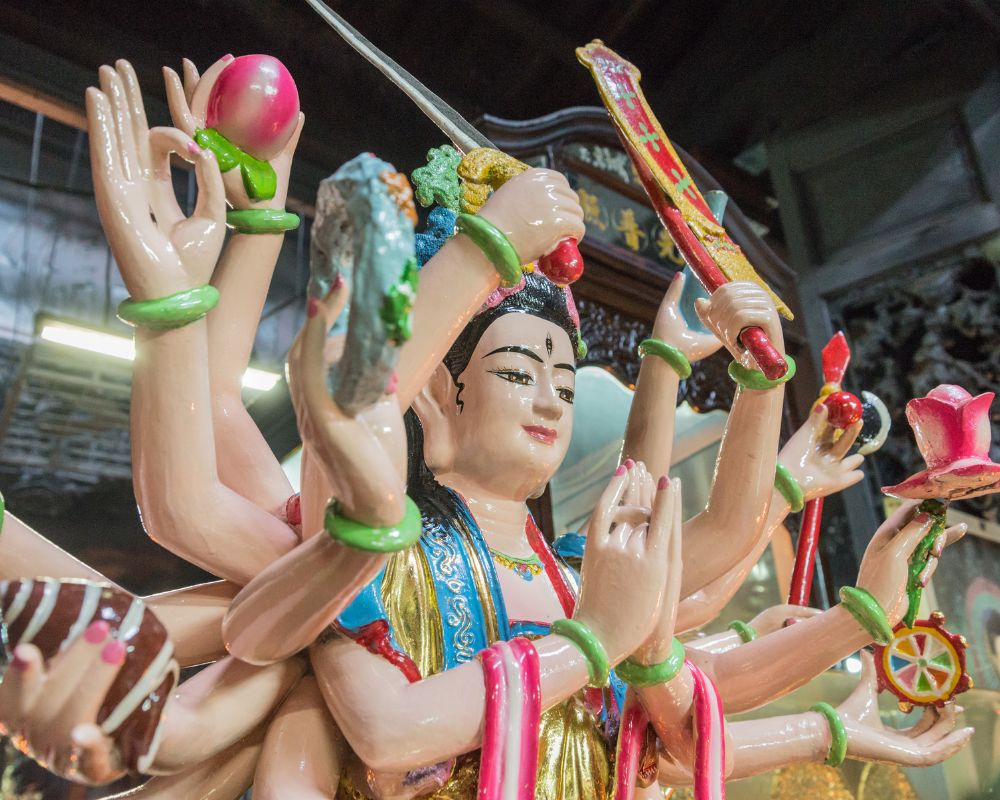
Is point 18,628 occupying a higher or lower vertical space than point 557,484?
lower

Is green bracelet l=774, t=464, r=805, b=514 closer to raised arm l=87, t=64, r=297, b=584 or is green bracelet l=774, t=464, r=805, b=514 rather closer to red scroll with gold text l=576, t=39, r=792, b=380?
red scroll with gold text l=576, t=39, r=792, b=380

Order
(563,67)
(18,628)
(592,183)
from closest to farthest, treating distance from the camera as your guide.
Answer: (18,628), (592,183), (563,67)

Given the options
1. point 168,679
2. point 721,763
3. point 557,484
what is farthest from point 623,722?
point 557,484

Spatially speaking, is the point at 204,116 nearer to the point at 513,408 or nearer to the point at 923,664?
the point at 513,408

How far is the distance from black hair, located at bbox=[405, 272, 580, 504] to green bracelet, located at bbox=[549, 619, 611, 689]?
1.06 ft

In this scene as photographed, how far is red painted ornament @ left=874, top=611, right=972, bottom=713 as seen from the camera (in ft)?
A: 4.37

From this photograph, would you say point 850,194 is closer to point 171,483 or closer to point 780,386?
point 780,386

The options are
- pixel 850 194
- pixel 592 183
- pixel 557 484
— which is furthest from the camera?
pixel 850 194

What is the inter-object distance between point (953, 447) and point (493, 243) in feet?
2.28

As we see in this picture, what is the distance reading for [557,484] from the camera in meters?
2.79

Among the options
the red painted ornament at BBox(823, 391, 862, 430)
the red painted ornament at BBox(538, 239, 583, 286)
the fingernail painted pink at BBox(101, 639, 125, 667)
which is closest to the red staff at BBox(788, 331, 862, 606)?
the red painted ornament at BBox(823, 391, 862, 430)

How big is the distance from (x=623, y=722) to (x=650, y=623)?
21 cm

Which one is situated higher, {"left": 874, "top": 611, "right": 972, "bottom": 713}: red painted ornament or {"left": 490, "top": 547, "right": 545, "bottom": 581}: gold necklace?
{"left": 490, "top": 547, "right": 545, "bottom": 581}: gold necklace

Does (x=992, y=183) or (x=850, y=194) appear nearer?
(x=992, y=183)
